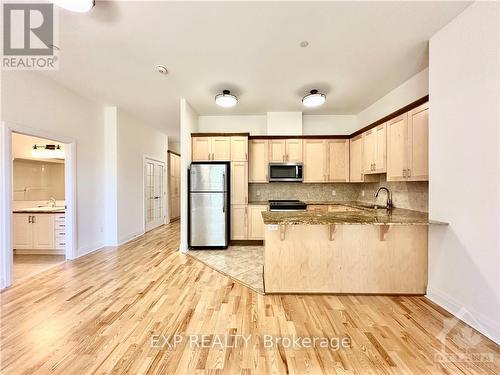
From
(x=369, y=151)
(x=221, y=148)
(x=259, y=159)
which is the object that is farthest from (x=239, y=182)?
(x=369, y=151)

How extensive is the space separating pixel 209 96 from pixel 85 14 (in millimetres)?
2122

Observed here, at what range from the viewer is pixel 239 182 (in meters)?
4.74

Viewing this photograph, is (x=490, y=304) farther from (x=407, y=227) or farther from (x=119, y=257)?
(x=119, y=257)

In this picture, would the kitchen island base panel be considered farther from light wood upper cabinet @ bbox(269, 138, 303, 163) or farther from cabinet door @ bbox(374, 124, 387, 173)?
light wood upper cabinet @ bbox(269, 138, 303, 163)

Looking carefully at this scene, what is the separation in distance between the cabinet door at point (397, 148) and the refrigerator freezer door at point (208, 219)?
2.81 m

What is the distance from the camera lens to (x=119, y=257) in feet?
13.1

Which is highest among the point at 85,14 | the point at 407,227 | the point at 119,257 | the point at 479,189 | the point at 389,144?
the point at 85,14

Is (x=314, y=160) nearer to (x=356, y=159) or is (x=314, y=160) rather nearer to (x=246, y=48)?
(x=356, y=159)

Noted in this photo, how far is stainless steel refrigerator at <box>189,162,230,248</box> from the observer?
438 centimetres

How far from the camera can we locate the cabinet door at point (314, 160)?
4.79 m

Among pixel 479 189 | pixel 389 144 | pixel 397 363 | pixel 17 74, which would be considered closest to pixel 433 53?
pixel 389 144

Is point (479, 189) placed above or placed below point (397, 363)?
above

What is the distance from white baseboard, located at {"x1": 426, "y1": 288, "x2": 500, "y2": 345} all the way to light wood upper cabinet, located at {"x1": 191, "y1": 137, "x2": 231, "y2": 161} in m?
3.79

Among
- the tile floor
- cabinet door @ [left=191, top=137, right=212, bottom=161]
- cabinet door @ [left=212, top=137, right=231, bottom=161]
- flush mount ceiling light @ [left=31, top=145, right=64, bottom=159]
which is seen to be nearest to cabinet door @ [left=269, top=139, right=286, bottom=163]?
cabinet door @ [left=212, top=137, right=231, bottom=161]
